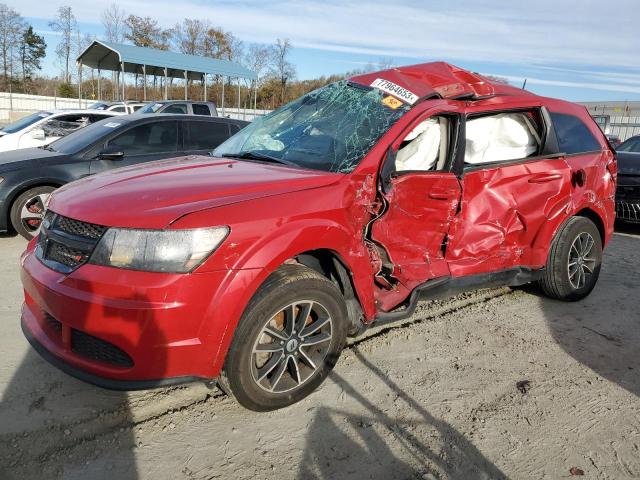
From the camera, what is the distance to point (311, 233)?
2.77m

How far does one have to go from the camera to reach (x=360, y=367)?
340 centimetres

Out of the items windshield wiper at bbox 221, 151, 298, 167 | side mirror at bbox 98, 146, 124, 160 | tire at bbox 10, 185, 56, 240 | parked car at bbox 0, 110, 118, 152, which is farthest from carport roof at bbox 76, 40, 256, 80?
windshield wiper at bbox 221, 151, 298, 167

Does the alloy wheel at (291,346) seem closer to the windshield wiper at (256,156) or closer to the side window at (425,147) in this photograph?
the windshield wiper at (256,156)

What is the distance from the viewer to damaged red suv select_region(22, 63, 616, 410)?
2.40 meters

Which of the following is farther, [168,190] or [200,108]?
[200,108]

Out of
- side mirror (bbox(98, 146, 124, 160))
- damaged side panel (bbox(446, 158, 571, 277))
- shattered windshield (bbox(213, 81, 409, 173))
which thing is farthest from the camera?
side mirror (bbox(98, 146, 124, 160))

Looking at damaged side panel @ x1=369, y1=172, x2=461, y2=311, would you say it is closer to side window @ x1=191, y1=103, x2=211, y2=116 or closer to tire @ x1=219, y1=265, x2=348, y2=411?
tire @ x1=219, y1=265, x2=348, y2=411

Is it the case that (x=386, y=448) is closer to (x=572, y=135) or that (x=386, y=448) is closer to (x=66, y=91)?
(x=572, y=135)

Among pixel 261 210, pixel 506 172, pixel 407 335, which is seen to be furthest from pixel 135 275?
pixel 506 172

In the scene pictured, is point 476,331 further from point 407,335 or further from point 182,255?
point 182,255

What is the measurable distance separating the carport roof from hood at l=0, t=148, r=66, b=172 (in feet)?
63.3

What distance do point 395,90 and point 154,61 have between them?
24.1 meters

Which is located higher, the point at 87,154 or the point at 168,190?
the point at 168,190

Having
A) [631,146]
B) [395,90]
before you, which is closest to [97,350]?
[395,90]
